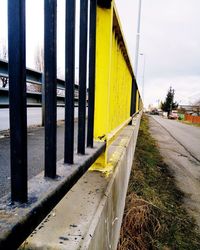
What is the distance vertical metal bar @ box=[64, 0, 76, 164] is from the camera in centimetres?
93

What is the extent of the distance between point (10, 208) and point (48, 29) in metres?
0.53

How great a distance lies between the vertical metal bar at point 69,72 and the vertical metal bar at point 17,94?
37 centimetres

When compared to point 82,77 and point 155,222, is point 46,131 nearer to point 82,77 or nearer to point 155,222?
point 82,77

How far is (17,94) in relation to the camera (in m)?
0.61

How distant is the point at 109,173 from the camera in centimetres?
162

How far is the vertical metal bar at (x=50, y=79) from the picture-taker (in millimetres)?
747

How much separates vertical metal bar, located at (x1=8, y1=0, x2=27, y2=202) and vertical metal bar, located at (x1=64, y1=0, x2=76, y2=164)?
1.20 ft

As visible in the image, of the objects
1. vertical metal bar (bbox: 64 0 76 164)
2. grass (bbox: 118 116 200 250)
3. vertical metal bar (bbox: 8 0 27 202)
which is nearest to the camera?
vertical metal bar (bbox: 8 0 27 202)

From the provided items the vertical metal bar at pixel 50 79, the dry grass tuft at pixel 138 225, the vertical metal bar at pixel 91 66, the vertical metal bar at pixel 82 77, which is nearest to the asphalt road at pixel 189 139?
the dry grass tuft at pixel 138 225

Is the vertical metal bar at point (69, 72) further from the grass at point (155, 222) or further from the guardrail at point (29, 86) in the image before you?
the guardrail at point (29, 86)

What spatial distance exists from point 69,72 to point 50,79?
0.20m

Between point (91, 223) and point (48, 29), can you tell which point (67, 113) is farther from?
point (91, 223)

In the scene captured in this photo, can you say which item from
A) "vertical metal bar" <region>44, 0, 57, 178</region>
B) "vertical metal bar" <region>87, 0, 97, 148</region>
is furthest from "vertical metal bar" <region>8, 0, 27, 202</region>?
"vertical metal bar" <region>87, 0, 97, 148</region>

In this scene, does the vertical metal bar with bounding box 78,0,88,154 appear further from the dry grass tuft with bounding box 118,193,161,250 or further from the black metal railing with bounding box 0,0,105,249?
the dry grass tuft with bounding box 118,193,161,250
